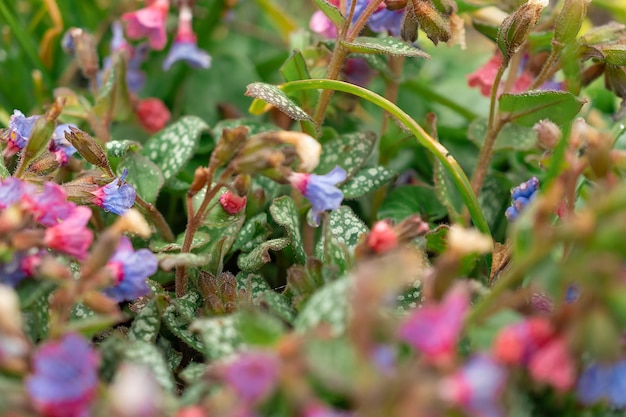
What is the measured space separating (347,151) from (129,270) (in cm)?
34

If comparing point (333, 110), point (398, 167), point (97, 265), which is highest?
point (97, 265)

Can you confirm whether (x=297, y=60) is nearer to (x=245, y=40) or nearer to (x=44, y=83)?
(x=44, y=83)

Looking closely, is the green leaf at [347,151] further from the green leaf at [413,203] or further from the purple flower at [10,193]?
the purple flower at [10,193]

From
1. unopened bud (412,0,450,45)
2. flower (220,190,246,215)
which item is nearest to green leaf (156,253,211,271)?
flower (220,190,246,215)

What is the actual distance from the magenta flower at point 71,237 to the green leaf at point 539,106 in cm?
42

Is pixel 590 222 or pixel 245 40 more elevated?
pixel 590 222

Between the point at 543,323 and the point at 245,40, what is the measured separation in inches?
40.9

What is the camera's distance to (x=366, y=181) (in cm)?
76

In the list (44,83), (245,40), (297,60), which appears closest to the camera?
(297,60)

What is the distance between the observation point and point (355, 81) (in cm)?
95

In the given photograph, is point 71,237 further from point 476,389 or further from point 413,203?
point 413,203

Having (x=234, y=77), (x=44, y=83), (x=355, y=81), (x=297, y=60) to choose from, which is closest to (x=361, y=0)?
(x=297, y=60)

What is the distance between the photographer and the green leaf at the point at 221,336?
46 centimetres

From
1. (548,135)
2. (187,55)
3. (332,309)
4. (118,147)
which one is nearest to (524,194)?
(548,135)
